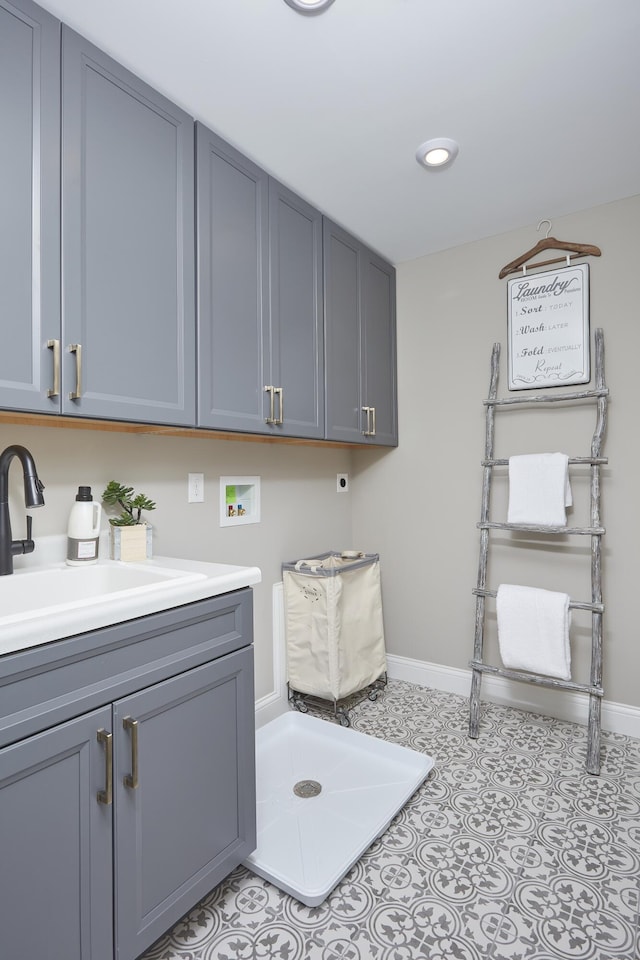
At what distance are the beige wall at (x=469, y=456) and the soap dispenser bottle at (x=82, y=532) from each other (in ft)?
5.75

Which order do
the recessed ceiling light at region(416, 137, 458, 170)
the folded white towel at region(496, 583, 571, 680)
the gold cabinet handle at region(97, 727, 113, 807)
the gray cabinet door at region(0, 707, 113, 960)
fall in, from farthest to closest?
the folded white towel at region(496, 583, 571, 680), the recessed ceiling light at region(416, 137, 458, 170), the gold cabinet handle at region(97, 727, 113, 807), the gray cabinet door at region(0, 707, 113, 960)

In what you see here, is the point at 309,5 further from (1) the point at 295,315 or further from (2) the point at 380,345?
(2) the point at 380,345

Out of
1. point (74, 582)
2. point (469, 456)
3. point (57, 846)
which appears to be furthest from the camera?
point (469, 456)

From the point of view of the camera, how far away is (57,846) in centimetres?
101

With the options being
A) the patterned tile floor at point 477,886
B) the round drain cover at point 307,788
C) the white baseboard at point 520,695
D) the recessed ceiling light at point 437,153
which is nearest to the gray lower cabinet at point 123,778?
the patterned tile floor at point 477,886

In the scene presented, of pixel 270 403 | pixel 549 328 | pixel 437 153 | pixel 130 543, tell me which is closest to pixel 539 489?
pixel 549 328

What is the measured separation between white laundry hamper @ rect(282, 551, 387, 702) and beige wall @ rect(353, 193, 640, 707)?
15.6 inches

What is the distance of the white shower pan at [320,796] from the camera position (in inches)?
58.8

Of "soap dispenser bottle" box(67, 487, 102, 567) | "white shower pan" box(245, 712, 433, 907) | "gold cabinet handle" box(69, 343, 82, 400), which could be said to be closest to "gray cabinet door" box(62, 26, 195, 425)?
"gold cabinet handle" box(69, 343, 82, 400)

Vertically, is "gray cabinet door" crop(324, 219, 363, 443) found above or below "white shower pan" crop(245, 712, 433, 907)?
above

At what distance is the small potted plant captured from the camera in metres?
1.69

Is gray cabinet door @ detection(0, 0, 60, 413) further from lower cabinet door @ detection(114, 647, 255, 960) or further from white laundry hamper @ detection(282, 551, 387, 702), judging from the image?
white laundry hamper @ detection(282, 551, 387, 702)

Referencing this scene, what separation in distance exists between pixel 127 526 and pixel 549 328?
6.68 feet

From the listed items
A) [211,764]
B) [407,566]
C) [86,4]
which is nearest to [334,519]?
[407,566]
